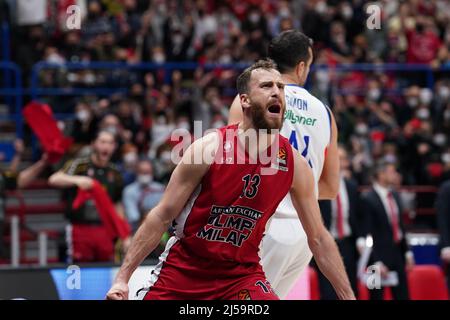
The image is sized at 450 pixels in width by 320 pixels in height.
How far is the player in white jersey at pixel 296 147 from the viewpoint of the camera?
23.4 feet

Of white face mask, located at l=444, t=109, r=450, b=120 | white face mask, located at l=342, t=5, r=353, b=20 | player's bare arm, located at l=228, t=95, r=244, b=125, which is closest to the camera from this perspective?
player's bare arm, located at l=228, t=95, r=244, b=125

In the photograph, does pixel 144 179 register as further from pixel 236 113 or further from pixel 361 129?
pixel 236 113

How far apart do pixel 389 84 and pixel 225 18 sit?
3600 millimetres

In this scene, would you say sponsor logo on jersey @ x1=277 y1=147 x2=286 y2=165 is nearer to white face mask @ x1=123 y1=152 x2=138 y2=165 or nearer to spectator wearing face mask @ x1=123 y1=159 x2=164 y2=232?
spectator wearing face mask @ x1=123 y1=159 x2=164 y2=232

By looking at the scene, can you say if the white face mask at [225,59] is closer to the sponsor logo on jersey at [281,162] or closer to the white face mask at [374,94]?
the white face mask at [374,94]

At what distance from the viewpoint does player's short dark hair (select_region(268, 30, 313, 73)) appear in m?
7.21

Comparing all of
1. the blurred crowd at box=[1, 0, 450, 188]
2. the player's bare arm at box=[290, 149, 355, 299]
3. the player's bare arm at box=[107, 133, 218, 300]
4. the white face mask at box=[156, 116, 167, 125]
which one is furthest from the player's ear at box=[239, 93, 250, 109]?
the white face mask at box=[156, 116, 167, 125]

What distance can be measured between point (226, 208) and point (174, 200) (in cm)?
32

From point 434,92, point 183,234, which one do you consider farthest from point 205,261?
point 434,92

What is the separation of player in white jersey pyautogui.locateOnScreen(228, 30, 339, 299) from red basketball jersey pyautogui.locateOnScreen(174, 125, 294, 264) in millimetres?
1086

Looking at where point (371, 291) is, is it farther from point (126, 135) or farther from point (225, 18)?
point (225, 18)
